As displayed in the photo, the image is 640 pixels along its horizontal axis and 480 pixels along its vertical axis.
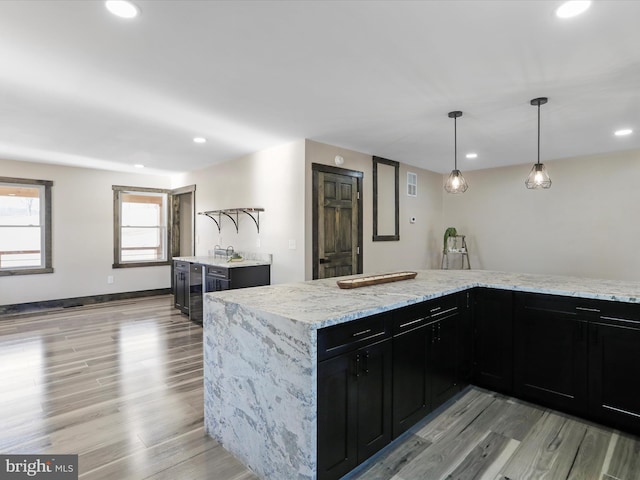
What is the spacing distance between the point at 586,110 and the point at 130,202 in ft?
24.1

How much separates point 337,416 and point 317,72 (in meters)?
2.30

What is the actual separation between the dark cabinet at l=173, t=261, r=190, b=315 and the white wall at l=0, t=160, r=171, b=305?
5.70 ft

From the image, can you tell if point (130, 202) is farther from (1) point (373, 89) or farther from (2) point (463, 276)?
(2) point (463, 276)

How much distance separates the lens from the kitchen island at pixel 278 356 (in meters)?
1.66

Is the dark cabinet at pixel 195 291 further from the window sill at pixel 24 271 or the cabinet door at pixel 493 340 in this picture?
the cabinet door at pixel 493 340

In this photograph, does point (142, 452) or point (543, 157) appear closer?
point (142, 452)

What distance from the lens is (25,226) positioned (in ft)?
19.2

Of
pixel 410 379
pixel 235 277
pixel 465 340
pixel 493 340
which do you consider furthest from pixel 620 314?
pixel 235 277

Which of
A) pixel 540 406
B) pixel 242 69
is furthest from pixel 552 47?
pixel 540 406

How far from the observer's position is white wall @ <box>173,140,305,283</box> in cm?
446

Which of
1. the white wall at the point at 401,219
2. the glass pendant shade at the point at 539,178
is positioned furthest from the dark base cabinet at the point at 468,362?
the white wall at the point at 401,219

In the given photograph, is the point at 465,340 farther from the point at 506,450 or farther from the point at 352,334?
the point at 352,334

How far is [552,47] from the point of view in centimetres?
225

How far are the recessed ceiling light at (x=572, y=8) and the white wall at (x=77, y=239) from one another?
278 inches
